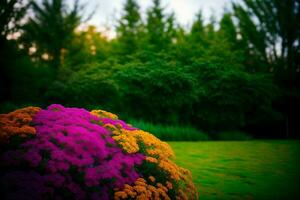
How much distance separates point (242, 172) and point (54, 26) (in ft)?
69.0

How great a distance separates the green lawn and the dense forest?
19.1ft

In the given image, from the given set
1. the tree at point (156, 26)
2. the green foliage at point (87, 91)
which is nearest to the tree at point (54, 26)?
the tree at point (156, 26)

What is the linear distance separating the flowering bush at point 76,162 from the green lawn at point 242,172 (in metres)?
1.40

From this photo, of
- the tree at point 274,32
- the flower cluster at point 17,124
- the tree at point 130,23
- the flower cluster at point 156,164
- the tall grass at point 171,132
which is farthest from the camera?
the tree at point 130,23

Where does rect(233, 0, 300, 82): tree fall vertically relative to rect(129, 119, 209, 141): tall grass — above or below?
above

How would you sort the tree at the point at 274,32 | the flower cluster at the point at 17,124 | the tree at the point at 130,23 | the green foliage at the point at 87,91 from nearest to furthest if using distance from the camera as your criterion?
the flower cluster at the point at 17,124
the green foliage at the point at 87,91
the tree at the point at 274,32
the tree at the point at 130,23

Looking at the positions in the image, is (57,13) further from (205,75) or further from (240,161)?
(240,161)

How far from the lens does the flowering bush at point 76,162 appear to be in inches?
130

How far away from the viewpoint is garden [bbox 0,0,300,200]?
147 inches

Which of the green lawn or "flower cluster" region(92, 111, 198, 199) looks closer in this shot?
"flower cluster" region(92, 111, 198, 199)

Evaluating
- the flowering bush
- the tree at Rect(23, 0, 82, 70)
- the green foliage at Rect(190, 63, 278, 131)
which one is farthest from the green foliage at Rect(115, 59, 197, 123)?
the flowering bush

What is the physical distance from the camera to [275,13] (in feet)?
79.5

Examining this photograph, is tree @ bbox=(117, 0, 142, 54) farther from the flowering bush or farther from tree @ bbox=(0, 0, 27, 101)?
the flowering bush

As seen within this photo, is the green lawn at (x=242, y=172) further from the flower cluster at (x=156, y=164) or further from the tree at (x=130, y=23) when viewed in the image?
the tree at (x=130, y=23)
